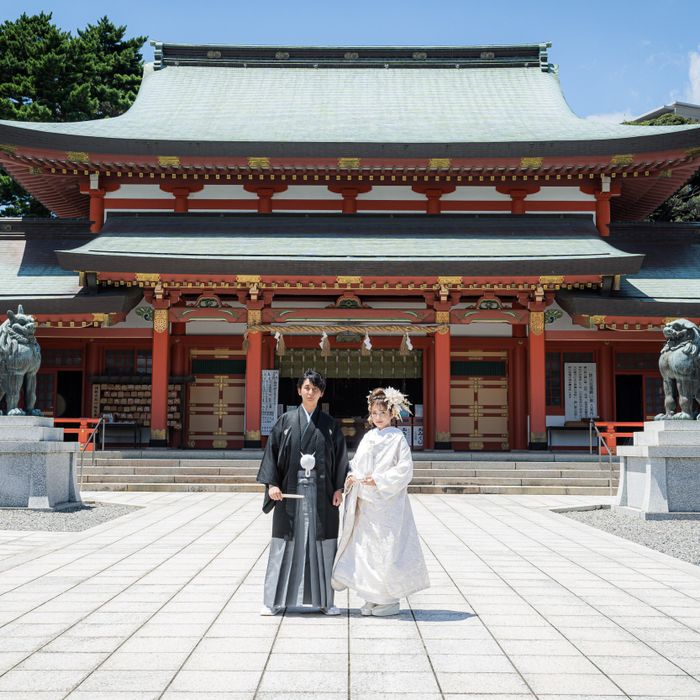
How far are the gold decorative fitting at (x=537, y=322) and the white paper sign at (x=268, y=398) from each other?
5872mm

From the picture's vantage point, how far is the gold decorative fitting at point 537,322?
1809cm

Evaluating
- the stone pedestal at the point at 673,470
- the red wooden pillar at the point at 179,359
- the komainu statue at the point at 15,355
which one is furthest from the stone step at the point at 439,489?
the red wooden pillar at the point at 179,359

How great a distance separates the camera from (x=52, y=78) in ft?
118

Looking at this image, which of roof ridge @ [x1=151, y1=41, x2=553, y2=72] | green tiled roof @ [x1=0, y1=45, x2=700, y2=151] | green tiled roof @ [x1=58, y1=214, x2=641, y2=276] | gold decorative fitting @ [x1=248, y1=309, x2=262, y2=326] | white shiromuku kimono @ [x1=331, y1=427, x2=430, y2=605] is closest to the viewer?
white shiromuku kimono @ [x1=331, y1=427, x2=430, y2=605]

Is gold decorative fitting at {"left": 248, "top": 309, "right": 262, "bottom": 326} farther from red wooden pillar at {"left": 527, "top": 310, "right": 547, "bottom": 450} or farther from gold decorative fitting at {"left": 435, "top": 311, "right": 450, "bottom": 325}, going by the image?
red wooden pillar at {"left": 527, "top": 310, "right": 547, "bottom": 450}

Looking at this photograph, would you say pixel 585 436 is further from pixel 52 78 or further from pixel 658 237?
pixel 52 78

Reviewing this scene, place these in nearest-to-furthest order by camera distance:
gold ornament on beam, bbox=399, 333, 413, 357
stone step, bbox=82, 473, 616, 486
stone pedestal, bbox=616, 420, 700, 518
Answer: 1. stone pedestal, bbox=616, 420, 700, 518
2. stone step, bbox=82, 473, 616, 486
3. gold ornament on beam, bbox=399, 333, 413, 357

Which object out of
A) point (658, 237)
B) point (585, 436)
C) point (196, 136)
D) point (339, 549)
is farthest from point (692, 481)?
point (196, 136)

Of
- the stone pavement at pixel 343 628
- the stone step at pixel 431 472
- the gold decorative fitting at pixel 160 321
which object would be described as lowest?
the stone pavement at pixel 343 628

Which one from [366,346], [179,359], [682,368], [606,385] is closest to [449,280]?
[366,346]

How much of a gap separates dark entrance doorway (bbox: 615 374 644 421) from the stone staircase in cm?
353

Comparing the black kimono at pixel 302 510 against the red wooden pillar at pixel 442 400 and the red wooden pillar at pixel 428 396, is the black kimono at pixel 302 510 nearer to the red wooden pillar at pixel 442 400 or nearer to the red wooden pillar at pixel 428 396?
the red wooden pillar at pixel 442 400

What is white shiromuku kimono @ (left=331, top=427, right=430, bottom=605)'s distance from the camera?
584 cm

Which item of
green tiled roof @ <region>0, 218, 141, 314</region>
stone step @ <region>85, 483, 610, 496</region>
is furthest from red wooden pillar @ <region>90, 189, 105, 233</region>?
stone step @ <region>85, 483, 610, 496</region>
